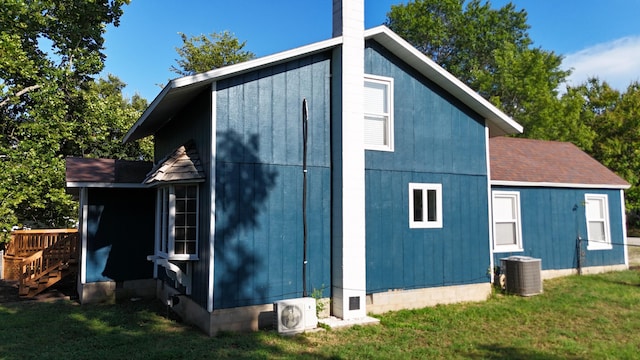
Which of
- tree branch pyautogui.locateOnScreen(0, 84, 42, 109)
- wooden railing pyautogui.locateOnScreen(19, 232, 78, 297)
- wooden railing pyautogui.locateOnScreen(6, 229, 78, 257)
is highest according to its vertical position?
tree branch pyautogui.locateOnScreen(0, 84, 42, 109)

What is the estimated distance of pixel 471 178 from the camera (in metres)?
10.0

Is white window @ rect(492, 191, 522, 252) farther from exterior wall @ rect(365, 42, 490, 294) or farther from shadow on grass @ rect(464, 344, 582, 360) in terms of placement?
shadow on grass @ rect(464, 344, 582, 360)

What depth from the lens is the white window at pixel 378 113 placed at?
9.02 meters

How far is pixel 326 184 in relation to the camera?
332 inches

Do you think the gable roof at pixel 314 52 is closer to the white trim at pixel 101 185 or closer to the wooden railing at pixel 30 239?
the white trim at pixel 101 185

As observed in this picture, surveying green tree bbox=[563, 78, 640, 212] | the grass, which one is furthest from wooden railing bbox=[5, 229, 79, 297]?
green tree bbox=[563, 78, 640, 212]

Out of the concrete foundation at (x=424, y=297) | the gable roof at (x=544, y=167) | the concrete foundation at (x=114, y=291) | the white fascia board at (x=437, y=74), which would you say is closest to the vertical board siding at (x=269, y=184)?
the concrete foundation at (x=424, y=297)

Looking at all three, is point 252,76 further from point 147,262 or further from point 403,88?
point 147,262

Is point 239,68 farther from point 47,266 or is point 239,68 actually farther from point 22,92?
point 22,92

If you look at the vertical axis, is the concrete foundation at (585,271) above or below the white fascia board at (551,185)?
below

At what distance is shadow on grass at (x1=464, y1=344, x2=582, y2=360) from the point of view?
243 inches

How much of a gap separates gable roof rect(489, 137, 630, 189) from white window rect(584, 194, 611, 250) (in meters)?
0.46

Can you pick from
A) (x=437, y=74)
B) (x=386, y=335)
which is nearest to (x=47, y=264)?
(x=386, y=335)

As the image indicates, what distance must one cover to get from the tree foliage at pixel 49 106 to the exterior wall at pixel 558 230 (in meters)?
15.6
